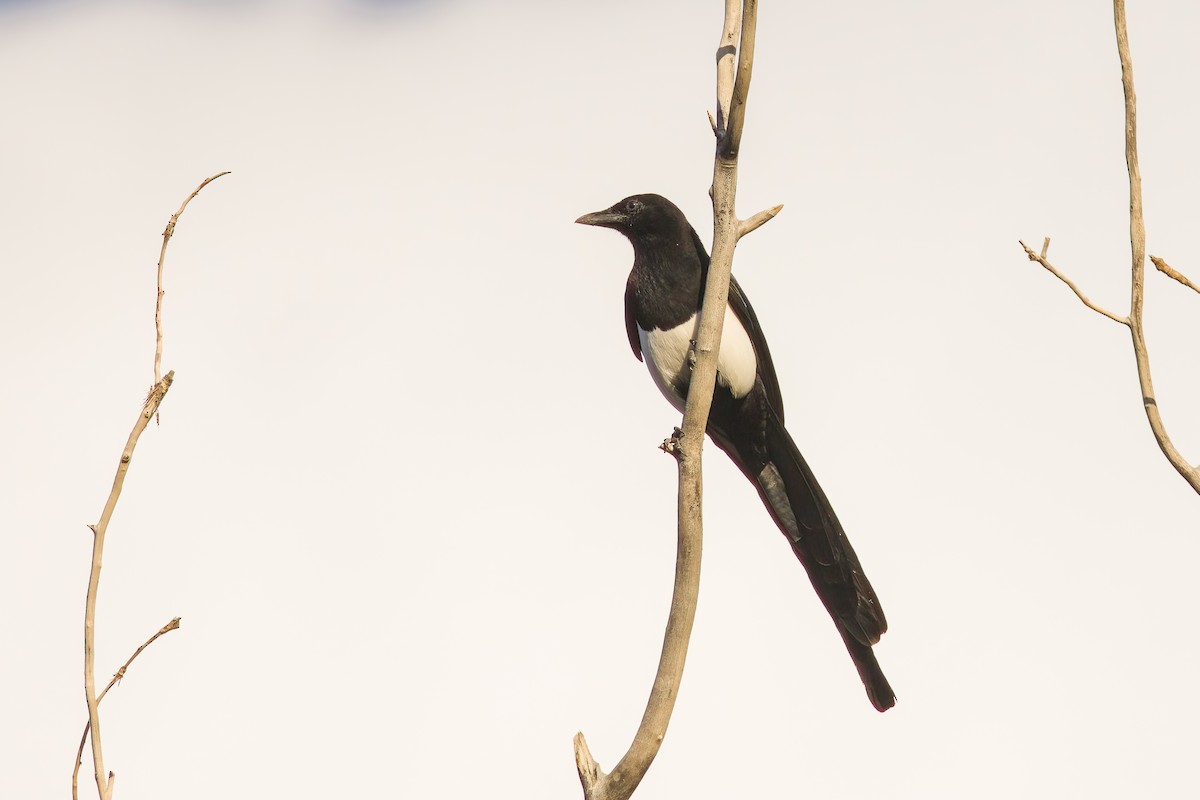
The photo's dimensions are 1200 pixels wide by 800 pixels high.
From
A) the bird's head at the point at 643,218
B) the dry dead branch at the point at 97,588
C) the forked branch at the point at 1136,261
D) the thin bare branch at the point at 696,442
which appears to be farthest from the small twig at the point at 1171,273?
the bird's head at the point at 643,218

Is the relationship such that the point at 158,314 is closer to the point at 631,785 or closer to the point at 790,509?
the point at 631,785

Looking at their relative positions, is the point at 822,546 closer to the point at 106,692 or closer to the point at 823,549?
the point at 823,549

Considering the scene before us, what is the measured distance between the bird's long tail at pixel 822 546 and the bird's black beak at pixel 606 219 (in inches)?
48.3

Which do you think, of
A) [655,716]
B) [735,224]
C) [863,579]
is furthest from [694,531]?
[863,579]

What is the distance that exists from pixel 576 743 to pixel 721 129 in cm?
186

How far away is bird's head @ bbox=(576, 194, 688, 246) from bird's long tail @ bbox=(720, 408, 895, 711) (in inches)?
41.6

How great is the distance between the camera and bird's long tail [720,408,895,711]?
529 cm

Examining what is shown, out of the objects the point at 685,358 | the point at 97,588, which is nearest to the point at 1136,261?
the point at 97,588

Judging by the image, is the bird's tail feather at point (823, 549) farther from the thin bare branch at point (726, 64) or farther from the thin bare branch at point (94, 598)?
the thin bare branch at point (94, 598)

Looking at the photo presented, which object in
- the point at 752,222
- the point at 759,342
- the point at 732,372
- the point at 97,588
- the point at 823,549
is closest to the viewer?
Result: the point at 97,588

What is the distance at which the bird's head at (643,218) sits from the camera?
6195 millimetres

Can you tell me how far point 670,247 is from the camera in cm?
617

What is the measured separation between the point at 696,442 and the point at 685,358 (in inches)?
98.5

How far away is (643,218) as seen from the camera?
20.5ft
